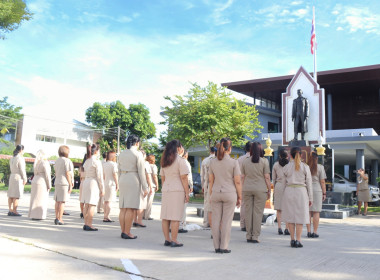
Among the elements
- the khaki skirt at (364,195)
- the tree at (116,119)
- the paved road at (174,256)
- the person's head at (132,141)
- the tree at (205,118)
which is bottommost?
the paved road at (174,256)

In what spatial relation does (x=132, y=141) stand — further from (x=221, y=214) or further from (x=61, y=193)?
(x=61, y=193)

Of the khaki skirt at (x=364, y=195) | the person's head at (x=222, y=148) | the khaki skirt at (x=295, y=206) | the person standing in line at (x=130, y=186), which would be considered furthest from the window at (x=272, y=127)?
the person's head at (x=222, y=148)

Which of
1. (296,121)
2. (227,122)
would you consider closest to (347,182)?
(296,121)

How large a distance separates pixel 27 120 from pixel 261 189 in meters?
43.4

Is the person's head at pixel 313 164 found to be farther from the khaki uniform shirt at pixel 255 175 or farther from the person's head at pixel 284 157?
the khaki uniform shirt at pixel 255 175

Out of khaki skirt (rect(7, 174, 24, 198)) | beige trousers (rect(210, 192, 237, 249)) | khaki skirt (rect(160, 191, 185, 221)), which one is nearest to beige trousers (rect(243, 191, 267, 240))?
beige trousers (rect(210, 192, 237, 249))

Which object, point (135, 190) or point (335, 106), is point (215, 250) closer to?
point (135, 190)

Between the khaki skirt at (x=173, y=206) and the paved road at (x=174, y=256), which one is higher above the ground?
the khaki skirt at (x=173, y=206)

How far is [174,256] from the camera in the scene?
4.96 meters

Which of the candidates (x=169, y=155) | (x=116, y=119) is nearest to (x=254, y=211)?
(x=169, y=155)

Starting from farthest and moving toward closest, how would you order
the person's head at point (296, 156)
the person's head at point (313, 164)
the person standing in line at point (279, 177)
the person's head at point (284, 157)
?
the person's head at point (313, 164), the person standing in line at point (279, 177), the person's head at point (284, 157), the person's head at point (296, 156)

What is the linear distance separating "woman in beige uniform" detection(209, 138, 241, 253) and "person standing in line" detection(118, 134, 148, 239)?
1388 millimetres

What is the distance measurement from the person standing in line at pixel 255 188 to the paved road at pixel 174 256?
42 centimetres

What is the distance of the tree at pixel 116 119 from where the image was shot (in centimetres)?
4756
